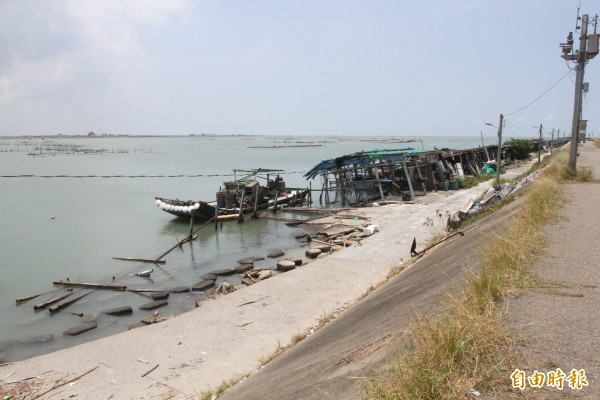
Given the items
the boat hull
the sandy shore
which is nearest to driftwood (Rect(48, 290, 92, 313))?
the sandy shore

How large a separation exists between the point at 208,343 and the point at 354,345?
4.46 meters

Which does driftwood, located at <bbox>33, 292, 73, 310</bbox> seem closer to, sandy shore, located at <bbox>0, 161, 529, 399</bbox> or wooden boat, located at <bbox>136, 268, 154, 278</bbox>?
wooden boat, located at <bbox>136, 268, 154, 278</bbox>

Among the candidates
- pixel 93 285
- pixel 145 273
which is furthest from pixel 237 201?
pixel 93 285

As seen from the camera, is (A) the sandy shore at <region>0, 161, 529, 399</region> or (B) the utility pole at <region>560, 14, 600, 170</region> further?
(B) the utility pole at <region>560, 14, 600, 170</region>

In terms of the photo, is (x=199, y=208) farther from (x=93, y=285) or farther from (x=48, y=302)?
(x=48, y=302)

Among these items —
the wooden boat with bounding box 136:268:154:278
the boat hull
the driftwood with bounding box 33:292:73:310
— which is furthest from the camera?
the boat hull

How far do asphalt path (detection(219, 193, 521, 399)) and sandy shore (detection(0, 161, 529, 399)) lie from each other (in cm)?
122

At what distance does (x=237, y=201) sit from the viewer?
2947 cm

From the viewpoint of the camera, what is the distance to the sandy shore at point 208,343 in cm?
787

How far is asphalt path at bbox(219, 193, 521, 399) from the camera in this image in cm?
493

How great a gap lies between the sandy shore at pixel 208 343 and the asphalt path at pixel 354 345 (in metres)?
1.22

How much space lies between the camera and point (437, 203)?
2552 cm

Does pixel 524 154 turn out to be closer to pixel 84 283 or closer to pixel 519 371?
pixel 84 283

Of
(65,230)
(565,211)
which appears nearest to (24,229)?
(65,230)
